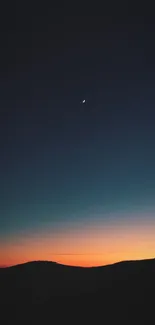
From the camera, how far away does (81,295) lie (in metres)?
57.7

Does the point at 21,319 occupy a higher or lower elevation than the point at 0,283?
lower

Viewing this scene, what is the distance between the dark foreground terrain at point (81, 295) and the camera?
156ft

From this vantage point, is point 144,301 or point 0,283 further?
point 0,283

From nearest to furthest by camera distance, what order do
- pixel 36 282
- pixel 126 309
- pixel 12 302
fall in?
pixel 126 309 < pixel 12 302 < pixel 36 282

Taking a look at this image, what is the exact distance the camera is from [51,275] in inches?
2970

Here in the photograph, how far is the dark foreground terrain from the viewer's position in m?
47.6

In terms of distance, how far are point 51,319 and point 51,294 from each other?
1217cm

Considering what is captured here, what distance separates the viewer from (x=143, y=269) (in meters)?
61.8

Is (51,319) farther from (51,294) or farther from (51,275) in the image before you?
(51,275)

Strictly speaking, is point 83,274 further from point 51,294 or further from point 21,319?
point 21,319

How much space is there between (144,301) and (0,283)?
30.7 meters

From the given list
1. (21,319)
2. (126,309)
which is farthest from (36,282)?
(126,309)

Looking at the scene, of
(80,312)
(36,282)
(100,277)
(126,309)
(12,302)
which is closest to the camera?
(126,309)

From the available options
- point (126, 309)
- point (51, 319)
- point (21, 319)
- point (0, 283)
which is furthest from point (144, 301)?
point (0, 283)
